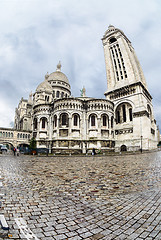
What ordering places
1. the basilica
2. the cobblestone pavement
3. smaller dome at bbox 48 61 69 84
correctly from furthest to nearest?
smaller dome at bbox 48 61 69 84
the basilica
the cobblestone pavement

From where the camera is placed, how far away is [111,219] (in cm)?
281

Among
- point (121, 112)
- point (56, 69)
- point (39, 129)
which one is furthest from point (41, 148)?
point (56, 69)

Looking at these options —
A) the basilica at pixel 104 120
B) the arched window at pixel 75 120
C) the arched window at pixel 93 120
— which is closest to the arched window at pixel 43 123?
the basilica at pixel 104 120

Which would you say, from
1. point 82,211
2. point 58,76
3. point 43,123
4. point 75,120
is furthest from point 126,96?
point 82,211

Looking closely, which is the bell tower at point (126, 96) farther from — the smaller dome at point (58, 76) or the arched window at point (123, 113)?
the smaller dome at point (58, 76)

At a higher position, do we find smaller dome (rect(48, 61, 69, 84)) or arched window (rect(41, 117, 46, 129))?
smaller dome (rect(48, 61, 69, 84))

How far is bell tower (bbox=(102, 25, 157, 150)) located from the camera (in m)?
34.8

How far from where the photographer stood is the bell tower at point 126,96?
1372 inches

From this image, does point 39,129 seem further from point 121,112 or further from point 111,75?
point 111,75

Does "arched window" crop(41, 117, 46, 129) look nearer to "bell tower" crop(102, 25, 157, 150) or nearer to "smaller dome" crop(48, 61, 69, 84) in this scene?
"bell tower" crop(102, 25, 157, 150)

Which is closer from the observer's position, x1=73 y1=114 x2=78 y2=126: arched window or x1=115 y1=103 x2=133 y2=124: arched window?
x1=73 y1=114 x2=78 y2=126: arched window

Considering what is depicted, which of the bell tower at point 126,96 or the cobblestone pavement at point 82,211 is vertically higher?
the bell tower at point 126,96

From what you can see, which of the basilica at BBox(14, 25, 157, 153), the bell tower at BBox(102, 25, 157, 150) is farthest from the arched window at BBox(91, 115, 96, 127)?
the bell tower at BBox(102, 25, 157, 150)

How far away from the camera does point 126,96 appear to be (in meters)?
39.2
